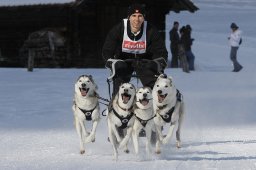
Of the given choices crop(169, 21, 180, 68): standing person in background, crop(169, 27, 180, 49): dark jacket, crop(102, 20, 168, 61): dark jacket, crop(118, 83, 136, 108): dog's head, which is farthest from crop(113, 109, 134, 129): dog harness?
crop(169, 27, 180, 49): dark jacket

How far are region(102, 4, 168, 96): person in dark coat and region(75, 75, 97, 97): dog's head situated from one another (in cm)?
28

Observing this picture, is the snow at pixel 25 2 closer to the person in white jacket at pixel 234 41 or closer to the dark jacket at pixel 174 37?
the dark jacket at pixel 174 37

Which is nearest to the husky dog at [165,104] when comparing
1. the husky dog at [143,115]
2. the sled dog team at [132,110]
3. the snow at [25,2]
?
→ the sled dog team at [132,110]

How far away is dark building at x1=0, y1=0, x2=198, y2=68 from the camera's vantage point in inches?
1049

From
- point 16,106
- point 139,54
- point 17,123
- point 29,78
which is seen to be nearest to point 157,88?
point 139,54

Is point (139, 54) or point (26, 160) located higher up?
point (139, 54)

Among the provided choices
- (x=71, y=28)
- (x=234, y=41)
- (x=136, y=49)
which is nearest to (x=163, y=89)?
(x=136, y=49)

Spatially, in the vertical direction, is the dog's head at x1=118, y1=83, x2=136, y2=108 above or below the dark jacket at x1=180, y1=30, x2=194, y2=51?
below

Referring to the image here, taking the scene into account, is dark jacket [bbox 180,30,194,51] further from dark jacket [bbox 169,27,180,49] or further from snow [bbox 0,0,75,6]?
snow [bbox 0,0,75,6]

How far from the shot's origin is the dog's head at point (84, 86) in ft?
25.3

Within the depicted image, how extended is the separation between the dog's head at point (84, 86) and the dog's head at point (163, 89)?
2.39 feet

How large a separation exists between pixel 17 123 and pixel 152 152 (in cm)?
400

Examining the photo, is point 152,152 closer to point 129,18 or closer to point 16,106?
point 129,18

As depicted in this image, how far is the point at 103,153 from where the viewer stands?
7840 mm
